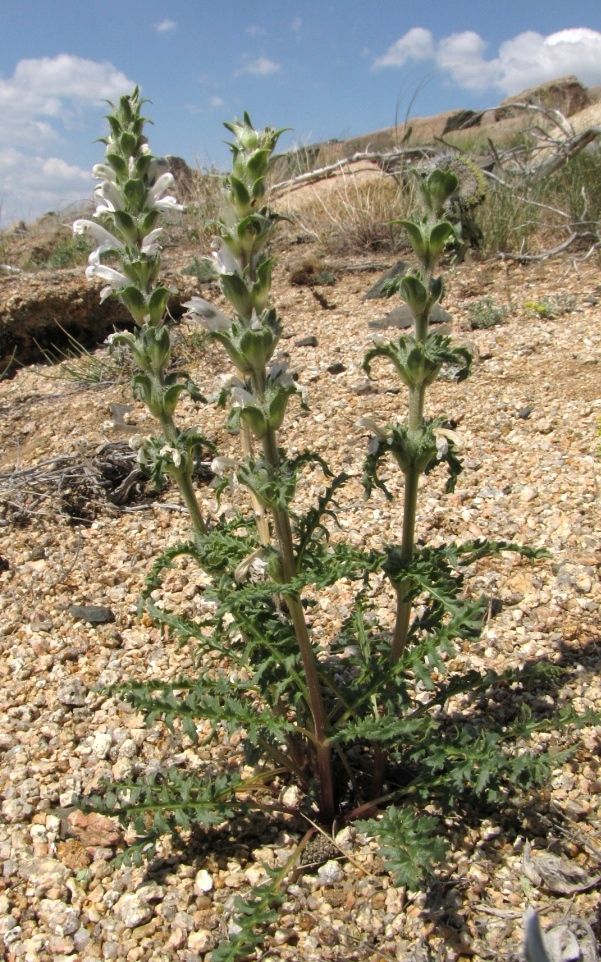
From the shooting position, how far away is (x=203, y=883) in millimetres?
2014

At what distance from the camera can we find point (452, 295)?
19.5 ft

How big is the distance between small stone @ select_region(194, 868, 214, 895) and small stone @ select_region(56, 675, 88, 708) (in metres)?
0.89

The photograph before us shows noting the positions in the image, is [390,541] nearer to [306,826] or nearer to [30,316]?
[306,826]

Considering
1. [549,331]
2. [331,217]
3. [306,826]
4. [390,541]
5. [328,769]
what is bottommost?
[306,826]

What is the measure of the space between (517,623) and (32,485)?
2672 millimetres

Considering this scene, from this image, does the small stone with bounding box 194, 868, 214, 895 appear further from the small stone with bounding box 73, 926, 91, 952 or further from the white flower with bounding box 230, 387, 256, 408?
the white flower with bounding box 230, 387, 256, 408

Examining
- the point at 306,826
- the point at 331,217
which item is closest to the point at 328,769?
the point at 306,826

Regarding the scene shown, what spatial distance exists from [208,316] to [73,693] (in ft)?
5.80

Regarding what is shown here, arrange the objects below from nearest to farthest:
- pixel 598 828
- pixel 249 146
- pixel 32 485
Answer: pixel 249 146, pixel 598 828, pixel 32 485

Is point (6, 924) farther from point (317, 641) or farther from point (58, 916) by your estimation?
point (317, 641)

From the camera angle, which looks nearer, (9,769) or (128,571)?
(9,769)

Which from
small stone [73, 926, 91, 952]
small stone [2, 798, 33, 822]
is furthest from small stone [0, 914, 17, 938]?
small stone [2, 798, 33, 822]

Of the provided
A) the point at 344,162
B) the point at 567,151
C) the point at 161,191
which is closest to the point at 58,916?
the point at 161,191

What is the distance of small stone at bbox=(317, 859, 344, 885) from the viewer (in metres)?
1.98
